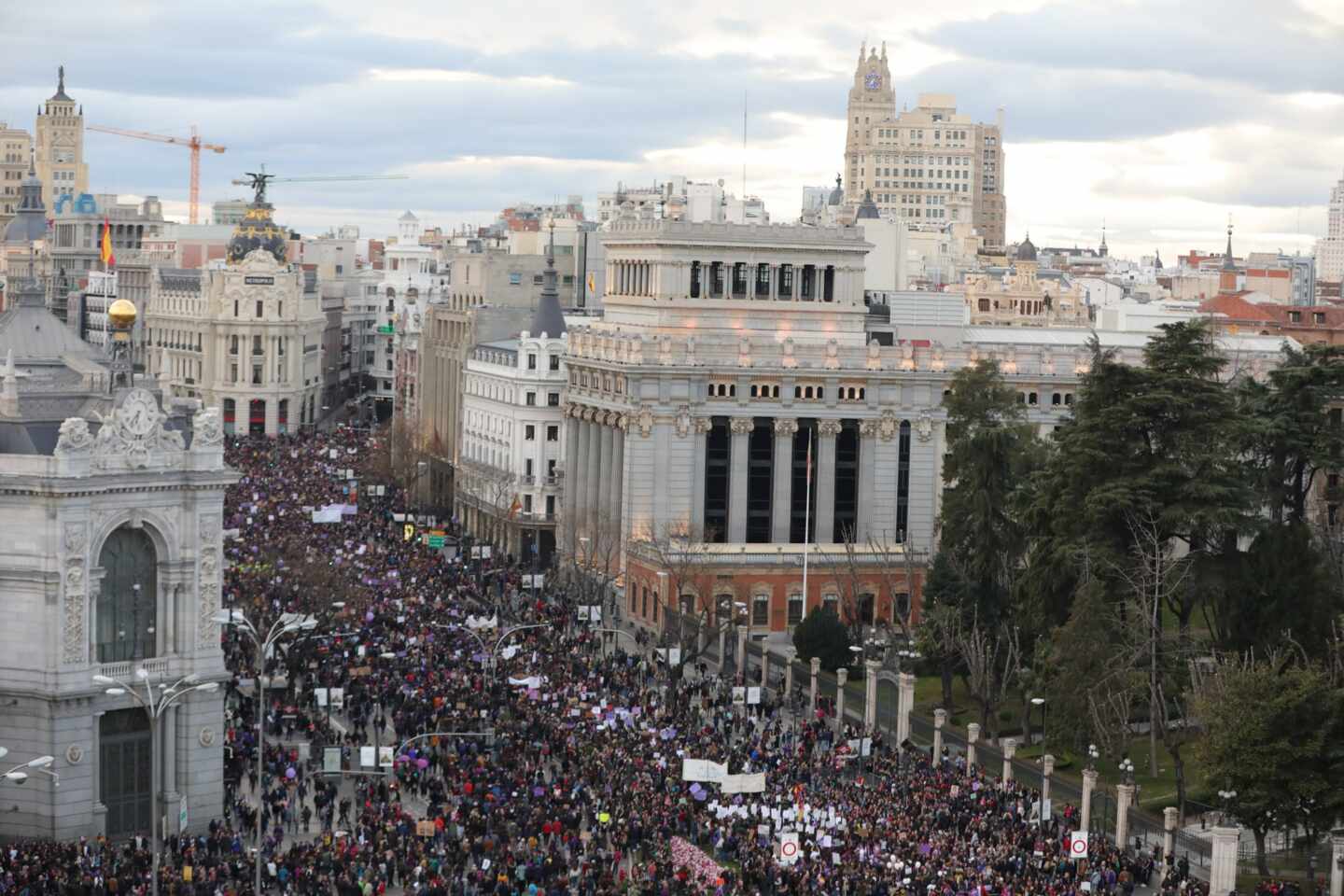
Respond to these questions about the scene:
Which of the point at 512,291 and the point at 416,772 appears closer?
the point at 416,772

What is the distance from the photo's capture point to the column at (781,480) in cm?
10488

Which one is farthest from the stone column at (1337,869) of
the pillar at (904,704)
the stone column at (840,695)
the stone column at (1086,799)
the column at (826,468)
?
the column at (826,468)

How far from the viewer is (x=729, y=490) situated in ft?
344

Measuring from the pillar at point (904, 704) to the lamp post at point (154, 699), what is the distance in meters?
A: 21.5

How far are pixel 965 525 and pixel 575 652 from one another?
14.2 meters

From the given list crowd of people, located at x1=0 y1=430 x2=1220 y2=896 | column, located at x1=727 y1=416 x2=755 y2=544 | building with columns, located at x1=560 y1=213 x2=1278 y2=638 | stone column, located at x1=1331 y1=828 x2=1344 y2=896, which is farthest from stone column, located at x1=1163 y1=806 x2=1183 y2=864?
column, located at x1=727 y1=416 x2=755 y2=544

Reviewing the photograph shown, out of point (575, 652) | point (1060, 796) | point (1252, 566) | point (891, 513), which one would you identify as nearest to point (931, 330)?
point (891, 513)

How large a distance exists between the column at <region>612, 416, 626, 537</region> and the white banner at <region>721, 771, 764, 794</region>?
41.0 meters

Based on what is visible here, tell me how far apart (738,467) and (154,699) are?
42.7m

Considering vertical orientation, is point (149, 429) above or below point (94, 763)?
above

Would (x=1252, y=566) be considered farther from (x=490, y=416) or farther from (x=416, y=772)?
(x=490, y=416)

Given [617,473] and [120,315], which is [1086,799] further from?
[617,473]

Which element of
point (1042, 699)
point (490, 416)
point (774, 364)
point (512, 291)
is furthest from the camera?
point (512, 291)

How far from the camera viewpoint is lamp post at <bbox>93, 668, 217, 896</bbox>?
5544 centimetres
